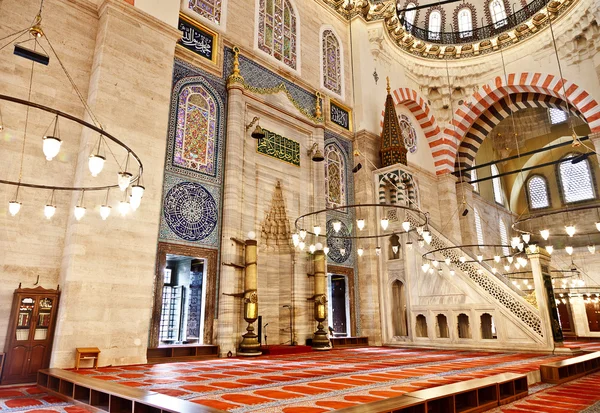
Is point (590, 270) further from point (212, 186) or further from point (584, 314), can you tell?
point (212, 186)

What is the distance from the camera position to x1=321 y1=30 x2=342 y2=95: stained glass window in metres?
10.5

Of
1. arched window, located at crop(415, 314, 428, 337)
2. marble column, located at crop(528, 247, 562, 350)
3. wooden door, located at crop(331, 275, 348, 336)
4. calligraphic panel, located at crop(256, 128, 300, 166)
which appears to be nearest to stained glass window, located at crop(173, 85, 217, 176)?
calligraphic panel, located at crop(256, 128, 300, 166)

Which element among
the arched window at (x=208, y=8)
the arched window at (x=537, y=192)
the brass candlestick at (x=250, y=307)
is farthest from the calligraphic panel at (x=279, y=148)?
the arched window at (x=537, y=192)

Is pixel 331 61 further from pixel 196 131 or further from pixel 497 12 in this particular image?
pixel 497 12

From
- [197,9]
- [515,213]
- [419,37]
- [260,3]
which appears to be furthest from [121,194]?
[515,213]

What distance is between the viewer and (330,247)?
9242 millimetres

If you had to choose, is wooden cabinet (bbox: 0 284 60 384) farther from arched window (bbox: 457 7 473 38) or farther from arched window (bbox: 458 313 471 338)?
arched window (bbox: 457 7 473 38)

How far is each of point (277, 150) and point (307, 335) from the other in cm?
367

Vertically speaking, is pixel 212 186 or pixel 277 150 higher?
pixel 277 150

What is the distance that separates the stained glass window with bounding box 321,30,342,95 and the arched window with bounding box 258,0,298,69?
3.36 ft

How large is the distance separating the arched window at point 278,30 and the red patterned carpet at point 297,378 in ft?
20.8

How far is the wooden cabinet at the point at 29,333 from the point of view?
4.71 meters

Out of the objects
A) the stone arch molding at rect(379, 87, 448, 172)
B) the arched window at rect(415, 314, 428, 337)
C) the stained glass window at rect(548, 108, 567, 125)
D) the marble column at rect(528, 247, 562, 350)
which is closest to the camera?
the marble column at rect(528, 247, 562, 350)

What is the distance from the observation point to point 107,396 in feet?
11.7
